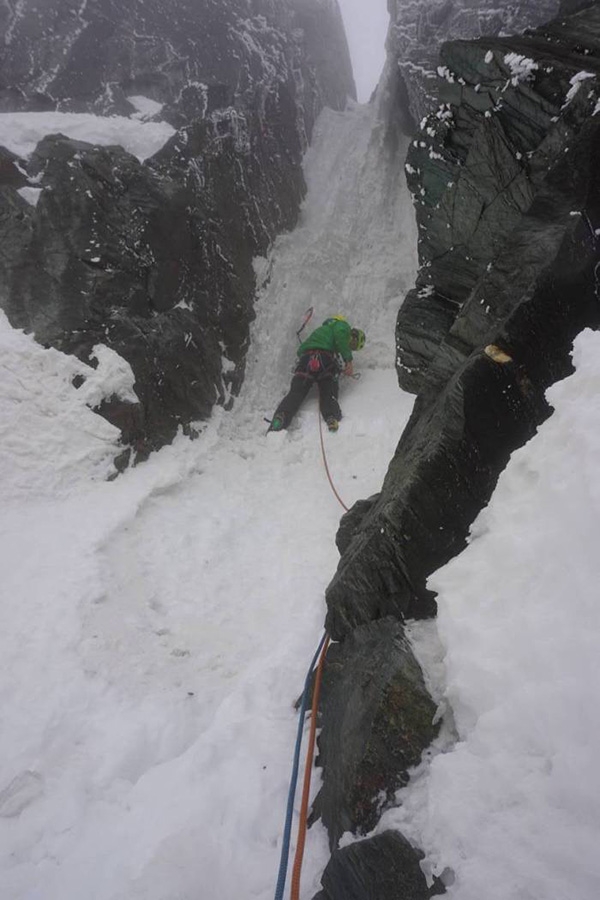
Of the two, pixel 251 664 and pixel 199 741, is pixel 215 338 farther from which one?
pixel 199 741

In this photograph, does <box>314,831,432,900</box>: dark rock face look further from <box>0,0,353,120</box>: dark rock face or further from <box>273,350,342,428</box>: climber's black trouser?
<box>0,0,353,120</box>: dark rock face

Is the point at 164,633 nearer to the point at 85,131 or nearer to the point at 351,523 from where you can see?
the point at 351,523

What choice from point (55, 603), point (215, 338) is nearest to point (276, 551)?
point (55, 603)

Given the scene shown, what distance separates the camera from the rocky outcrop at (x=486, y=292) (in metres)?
3.69

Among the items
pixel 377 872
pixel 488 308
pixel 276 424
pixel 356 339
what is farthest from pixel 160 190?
pixel 377 872

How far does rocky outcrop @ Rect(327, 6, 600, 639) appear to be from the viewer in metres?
3.69

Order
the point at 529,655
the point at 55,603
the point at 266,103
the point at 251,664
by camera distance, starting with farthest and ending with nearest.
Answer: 1. the point at 266,103
2. the point at 55,603
3. the point at 251,664
4. the point at 529,655

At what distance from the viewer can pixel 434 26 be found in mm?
10836

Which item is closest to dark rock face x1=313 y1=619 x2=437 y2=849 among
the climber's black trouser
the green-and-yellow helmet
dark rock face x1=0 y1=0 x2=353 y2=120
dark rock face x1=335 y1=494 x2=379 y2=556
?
dark rock face x1=335 y1=494 x2=379 y2=556

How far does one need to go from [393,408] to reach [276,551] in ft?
13.4

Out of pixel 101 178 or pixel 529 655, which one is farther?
pixel 101 178

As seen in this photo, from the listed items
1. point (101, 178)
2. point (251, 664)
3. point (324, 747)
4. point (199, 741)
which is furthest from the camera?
point (101, 178)

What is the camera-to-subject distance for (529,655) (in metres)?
2.13

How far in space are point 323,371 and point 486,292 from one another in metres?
5.45
